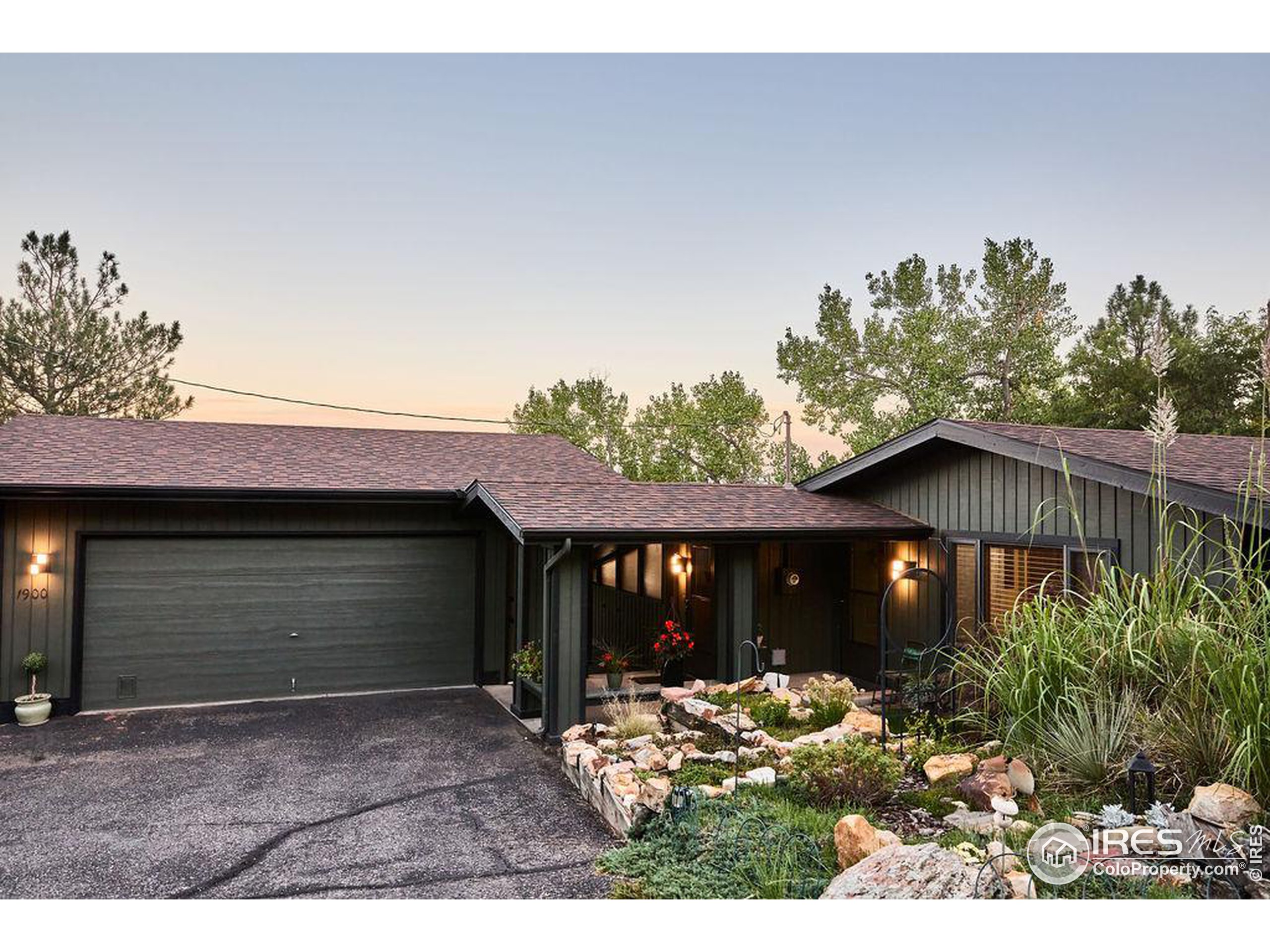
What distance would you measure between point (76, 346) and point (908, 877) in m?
23.6

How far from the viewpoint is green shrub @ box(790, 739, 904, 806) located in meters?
4.48

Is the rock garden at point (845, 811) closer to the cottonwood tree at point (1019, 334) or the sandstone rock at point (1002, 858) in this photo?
the sandstone rock at point (1002, 858)

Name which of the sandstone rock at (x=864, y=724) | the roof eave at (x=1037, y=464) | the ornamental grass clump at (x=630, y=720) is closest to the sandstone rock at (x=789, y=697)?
the sandstone rock at (x=864, y=724)

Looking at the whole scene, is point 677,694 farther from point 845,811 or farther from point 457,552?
point 457,552

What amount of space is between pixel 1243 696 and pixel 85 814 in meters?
6.85

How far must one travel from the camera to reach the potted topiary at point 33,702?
7406 mm

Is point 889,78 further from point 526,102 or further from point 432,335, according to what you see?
point 432,335

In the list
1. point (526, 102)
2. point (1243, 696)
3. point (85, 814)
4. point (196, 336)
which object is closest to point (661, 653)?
point (85, 814)

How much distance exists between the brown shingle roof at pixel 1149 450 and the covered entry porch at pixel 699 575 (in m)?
1.69

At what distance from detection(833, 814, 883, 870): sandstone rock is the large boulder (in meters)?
0.21

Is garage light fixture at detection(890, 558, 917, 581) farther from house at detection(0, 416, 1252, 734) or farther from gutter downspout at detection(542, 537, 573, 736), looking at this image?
gutter downspout at detection(542, 537, 573, 736)

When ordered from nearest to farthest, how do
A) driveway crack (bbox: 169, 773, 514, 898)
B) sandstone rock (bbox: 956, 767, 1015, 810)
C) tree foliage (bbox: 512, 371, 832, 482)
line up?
1. driveway crack (bbox: 169, 773, 514, 898)
2. sandstone rock (bbox: 956, 767, 1015, 810)
3. tree foliage (bbox: 512, 371, 832, 482)

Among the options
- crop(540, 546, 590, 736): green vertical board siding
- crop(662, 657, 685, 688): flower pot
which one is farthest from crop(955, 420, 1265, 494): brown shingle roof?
crop(662, 657, 685, 688): flower pot

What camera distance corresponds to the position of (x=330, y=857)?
443 centimetres
